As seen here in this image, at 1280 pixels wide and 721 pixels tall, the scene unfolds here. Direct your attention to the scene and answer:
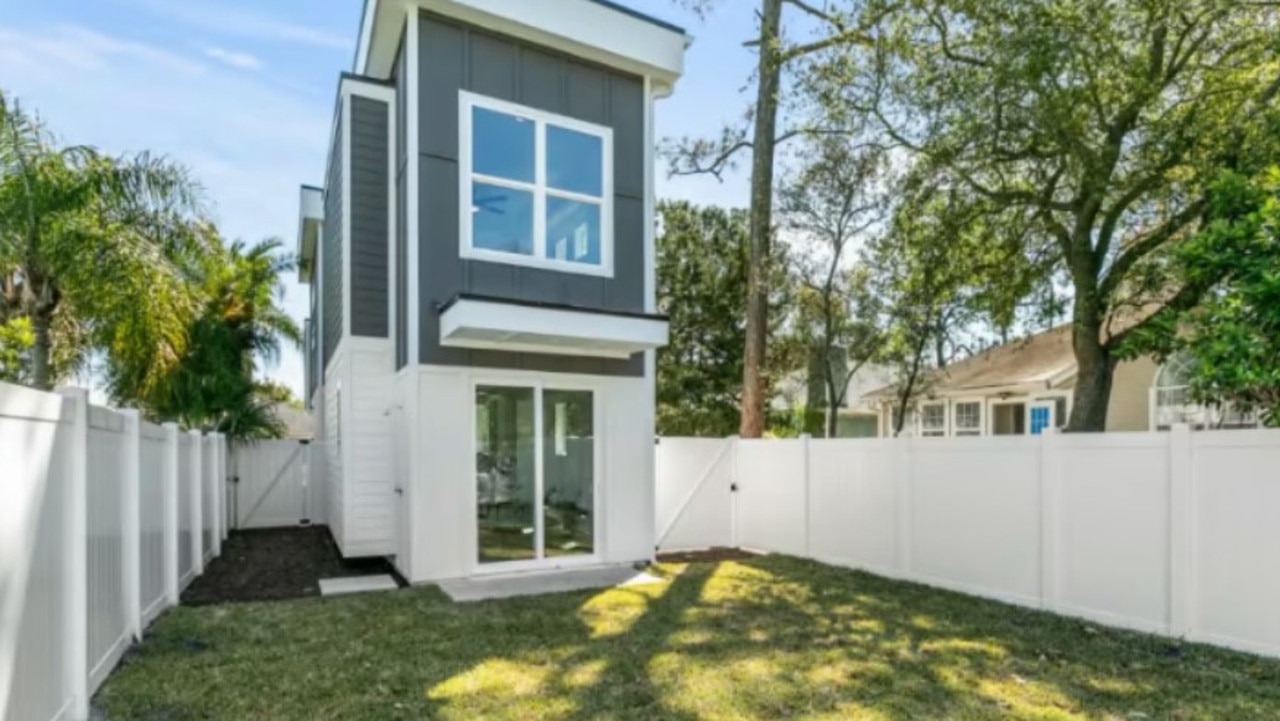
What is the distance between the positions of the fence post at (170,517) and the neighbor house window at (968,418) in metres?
16.7

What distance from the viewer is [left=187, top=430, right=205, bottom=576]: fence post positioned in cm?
827

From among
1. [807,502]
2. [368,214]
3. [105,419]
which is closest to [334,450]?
[368,214]

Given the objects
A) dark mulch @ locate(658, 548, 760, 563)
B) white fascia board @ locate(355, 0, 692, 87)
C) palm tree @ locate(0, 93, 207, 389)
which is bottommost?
dark mulch @ locate(658, 548, 760, 563)

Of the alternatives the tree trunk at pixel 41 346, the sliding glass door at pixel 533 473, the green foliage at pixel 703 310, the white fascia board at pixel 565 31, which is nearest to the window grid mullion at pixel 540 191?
the white fascia board at pixel 565 31

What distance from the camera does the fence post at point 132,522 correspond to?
521cm

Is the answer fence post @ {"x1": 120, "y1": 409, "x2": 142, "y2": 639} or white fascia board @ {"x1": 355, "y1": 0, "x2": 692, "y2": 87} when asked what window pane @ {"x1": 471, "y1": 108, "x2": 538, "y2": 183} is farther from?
fence post @ {"x1": 120, "y1": 409, "x2": 142, "y2": 639}

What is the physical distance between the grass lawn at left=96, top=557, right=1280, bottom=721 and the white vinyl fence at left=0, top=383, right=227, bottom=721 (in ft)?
1.38

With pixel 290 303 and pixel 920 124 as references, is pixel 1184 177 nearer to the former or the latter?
pixel 920 124

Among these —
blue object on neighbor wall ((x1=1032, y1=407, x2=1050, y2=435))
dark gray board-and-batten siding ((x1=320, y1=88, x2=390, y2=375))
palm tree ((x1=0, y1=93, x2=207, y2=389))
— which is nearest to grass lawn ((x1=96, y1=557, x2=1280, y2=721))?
dark gray board-and-batten siding ((x1=320, y1=88, x2=390, y2=375))

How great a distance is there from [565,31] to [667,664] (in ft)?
23.2

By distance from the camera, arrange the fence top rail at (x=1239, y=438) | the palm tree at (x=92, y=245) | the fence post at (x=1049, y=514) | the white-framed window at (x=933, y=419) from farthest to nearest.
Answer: the white-framed window at (x=933, y=419) < the palm tree at (x=92, y=245) < the fence post at (x=1049, y=514) < the fence top rail at (x=1239, y=438)

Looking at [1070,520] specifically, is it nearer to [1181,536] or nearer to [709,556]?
[1181,536]

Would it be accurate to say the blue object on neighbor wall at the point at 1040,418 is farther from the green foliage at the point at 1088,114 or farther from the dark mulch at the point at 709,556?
the dark mulch at the point at 709,556

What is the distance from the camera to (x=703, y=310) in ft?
69.1
